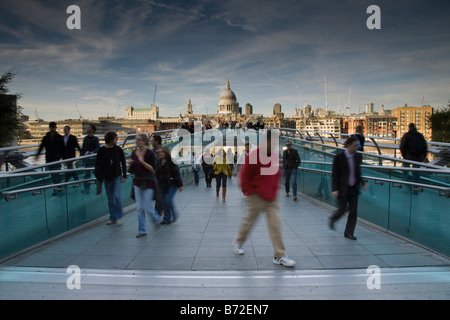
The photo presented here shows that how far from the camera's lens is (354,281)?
4.10m

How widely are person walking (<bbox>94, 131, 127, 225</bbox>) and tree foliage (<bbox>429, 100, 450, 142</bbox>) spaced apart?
52427 millimetres

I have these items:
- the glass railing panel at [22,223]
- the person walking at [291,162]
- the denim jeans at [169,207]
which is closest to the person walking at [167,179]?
the denim jeans at [169,207]

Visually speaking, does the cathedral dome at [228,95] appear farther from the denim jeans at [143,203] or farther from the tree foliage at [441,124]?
the denim jeans at [143,203]

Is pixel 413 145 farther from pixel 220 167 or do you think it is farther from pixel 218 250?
pixel 218 250

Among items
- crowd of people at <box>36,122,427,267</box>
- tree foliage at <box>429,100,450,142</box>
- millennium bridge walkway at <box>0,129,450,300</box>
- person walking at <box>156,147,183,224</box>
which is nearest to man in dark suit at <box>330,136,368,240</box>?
crowd of people at <box>36,122,427,267</box>

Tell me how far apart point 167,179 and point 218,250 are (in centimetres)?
230

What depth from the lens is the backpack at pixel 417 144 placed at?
28.9 feet

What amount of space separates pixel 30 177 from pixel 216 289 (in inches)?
148

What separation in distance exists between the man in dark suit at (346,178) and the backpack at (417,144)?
3758mm

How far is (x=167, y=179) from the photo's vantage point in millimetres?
7238

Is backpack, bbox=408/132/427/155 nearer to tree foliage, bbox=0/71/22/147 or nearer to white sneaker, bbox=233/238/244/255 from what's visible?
white sneaker, bbox=233/238/244/255

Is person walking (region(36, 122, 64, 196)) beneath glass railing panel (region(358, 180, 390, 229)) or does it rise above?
above

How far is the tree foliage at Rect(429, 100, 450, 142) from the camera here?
48.9m

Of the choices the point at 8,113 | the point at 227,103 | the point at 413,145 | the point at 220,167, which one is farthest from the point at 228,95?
the point at 413,145
